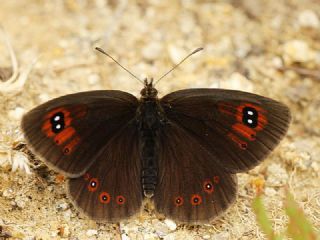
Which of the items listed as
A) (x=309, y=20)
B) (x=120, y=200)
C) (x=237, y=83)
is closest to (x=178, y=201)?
(x=120, y=200)

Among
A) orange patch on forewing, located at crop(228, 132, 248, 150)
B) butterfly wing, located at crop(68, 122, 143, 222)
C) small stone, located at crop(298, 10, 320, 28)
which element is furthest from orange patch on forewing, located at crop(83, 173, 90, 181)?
small stone, located at crop(298, 10, 320, 28)

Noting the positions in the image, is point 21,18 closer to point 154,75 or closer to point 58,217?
point 154,75

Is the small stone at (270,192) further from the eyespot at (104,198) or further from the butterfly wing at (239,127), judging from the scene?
the eyespot at (104,198)

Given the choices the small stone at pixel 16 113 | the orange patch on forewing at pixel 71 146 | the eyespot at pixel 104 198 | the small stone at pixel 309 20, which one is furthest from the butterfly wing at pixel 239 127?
the small stone at pixel 309 20

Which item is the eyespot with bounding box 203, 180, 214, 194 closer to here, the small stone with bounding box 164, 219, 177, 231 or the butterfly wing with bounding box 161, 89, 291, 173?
the butterfly wing with bounding box 161, 89, 291, 173

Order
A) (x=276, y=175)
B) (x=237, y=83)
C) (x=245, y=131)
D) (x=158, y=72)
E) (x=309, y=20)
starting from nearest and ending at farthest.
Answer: (x=245, y=131), (x=276, y=175), (x=237, y=83), (x=158, y=72), (x=309, y=20)

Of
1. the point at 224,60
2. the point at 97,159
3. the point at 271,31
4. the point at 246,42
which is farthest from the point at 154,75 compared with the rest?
the point at 97,159

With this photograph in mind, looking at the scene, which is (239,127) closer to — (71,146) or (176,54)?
(71,146)
